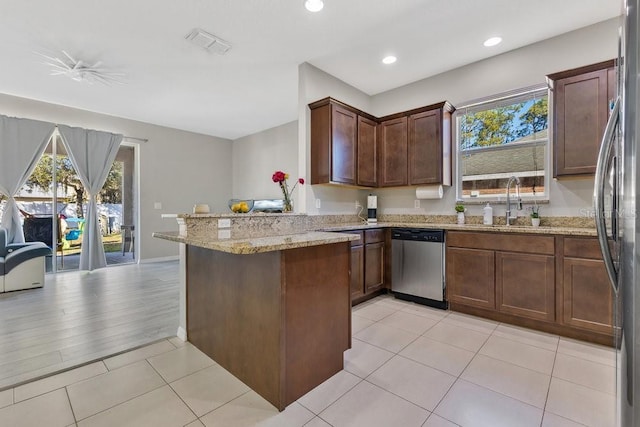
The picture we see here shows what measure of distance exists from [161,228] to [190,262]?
14.4 ft

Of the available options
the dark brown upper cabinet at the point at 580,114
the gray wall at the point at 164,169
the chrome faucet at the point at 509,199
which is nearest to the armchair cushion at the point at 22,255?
the gray wall at the point at 164,169

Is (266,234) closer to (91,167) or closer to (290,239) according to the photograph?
(290,239)

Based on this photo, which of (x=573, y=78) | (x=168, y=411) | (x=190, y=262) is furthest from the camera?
(x=573, y=78)

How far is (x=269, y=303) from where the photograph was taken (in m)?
1.62

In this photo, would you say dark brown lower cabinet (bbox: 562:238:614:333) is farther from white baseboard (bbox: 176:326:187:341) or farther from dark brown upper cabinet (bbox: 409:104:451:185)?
white baseboard (bbox: 176:326:187:341)

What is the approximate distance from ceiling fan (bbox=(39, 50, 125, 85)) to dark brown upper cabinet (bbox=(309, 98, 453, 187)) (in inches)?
110

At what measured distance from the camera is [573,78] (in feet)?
8.61

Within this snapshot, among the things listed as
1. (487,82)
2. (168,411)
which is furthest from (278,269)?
(487,82)

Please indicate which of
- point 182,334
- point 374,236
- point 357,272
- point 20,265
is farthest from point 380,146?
point 20,265

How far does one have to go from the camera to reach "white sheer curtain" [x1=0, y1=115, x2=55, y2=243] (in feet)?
14.0

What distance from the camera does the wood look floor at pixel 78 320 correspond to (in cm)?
210

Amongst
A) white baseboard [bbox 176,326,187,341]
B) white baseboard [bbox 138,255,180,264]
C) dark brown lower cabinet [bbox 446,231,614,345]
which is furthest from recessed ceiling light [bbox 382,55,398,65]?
white baseboard [bbox 138,255,180,264]

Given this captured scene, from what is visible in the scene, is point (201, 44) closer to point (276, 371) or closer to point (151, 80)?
point (151, 80)

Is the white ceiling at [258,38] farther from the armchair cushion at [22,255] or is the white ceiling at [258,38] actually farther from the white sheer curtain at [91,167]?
the armchair cushion at [22,255]
